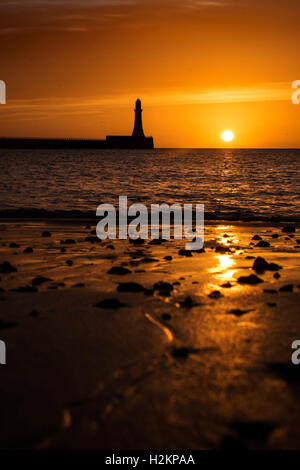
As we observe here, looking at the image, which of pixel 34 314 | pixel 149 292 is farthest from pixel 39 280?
pixel 149 292

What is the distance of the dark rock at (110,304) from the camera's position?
5.60 meters

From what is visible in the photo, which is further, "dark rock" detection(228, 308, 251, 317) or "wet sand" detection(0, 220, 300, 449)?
"dark rock" detection(228, 308, 251, 317)

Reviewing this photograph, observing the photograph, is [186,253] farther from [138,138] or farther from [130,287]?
[138,138]

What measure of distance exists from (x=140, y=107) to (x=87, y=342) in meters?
157

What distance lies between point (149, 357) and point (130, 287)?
2166 mm

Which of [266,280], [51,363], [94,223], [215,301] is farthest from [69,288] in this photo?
[94,223]

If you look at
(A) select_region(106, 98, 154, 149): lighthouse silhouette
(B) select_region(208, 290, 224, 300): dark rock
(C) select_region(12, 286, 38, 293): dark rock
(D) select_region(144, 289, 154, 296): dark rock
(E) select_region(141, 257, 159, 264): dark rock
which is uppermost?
(A) select_region(106, 98, 154, 149): lighthouse silhouette

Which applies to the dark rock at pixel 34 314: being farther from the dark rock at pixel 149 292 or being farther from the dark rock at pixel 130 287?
the dark rock at pixel 149 292

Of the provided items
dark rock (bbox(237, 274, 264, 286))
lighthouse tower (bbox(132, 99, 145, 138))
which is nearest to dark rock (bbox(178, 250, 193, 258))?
dark rock (bbox(237, 274, 264, 286))

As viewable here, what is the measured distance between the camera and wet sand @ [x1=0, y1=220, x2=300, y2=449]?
3143mm

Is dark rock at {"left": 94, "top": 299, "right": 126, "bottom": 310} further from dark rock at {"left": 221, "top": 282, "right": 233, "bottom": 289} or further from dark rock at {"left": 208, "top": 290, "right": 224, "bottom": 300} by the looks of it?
dark rock at {"left": 221, "top": 282, "right": 233, "bottom": 289}

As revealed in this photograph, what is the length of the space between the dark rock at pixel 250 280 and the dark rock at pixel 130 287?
151 centimetres

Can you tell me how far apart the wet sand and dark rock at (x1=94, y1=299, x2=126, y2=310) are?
1 cm

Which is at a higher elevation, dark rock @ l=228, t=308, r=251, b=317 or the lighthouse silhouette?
the lighthouse silhouette
